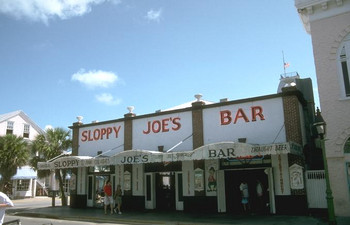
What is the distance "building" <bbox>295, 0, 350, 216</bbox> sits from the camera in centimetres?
1373

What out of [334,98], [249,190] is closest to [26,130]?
[249,190]

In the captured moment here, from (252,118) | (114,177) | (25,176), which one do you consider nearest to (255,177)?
(252,118)

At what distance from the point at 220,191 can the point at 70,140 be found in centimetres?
1347

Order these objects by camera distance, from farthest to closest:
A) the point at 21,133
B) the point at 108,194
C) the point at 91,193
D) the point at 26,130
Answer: the point at 26,130, the point at 21,133, the point at 91,193, the point at 108,194

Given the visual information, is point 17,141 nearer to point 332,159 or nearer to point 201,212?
point 201,212

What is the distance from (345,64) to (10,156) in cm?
2842

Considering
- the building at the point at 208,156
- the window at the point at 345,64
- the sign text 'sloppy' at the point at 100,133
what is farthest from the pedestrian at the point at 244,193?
the sign text 'sloppy' at the point at 100,133

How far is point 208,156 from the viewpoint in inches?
595

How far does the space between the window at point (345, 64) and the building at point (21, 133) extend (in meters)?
32.6

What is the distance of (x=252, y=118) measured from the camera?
1648cm

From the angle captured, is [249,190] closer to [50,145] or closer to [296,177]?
[296,177]

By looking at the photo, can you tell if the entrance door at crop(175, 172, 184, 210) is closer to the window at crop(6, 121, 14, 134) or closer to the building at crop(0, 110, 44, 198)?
the building at crop(0, 110, 44, 198)

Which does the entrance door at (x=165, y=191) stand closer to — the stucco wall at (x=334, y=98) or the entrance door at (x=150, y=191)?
the entrance door at (x=150, y=191)

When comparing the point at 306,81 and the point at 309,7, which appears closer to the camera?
the point at 309,7
